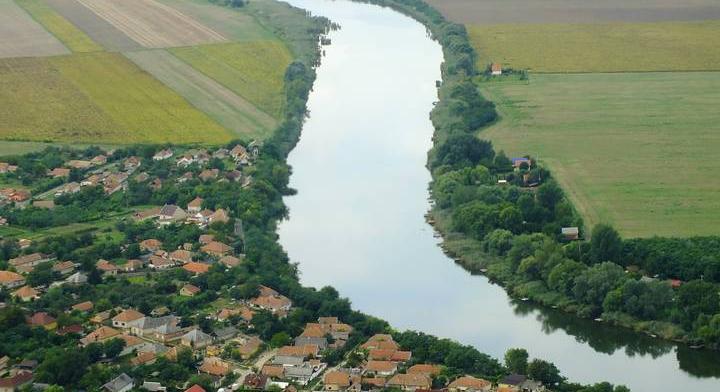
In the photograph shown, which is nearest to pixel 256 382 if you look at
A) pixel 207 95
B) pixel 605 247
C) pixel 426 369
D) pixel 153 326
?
pixel 426 369

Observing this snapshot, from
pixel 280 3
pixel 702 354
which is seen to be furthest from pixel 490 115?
pixel 280 3

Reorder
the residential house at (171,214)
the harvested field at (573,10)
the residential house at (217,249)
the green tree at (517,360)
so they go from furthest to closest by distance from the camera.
→ the harvested field at (573,10) → the residential house at (171,214) → the residential house at (217,249) → the green tree at (517,360)

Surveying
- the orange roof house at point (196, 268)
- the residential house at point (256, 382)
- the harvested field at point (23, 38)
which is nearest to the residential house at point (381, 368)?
the residential house at point (256, 382)

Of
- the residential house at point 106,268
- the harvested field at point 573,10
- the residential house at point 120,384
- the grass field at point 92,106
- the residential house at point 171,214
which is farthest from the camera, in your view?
the harvested field at point 573,10

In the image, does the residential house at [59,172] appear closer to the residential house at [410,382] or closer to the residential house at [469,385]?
the residential house at [410,382]

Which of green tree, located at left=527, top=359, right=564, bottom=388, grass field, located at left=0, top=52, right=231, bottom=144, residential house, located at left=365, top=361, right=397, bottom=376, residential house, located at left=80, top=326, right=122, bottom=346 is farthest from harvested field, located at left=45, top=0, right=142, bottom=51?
green tree, located at left=527, top=359, right=564, bottom=388

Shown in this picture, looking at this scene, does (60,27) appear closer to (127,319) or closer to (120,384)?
(127,319)
